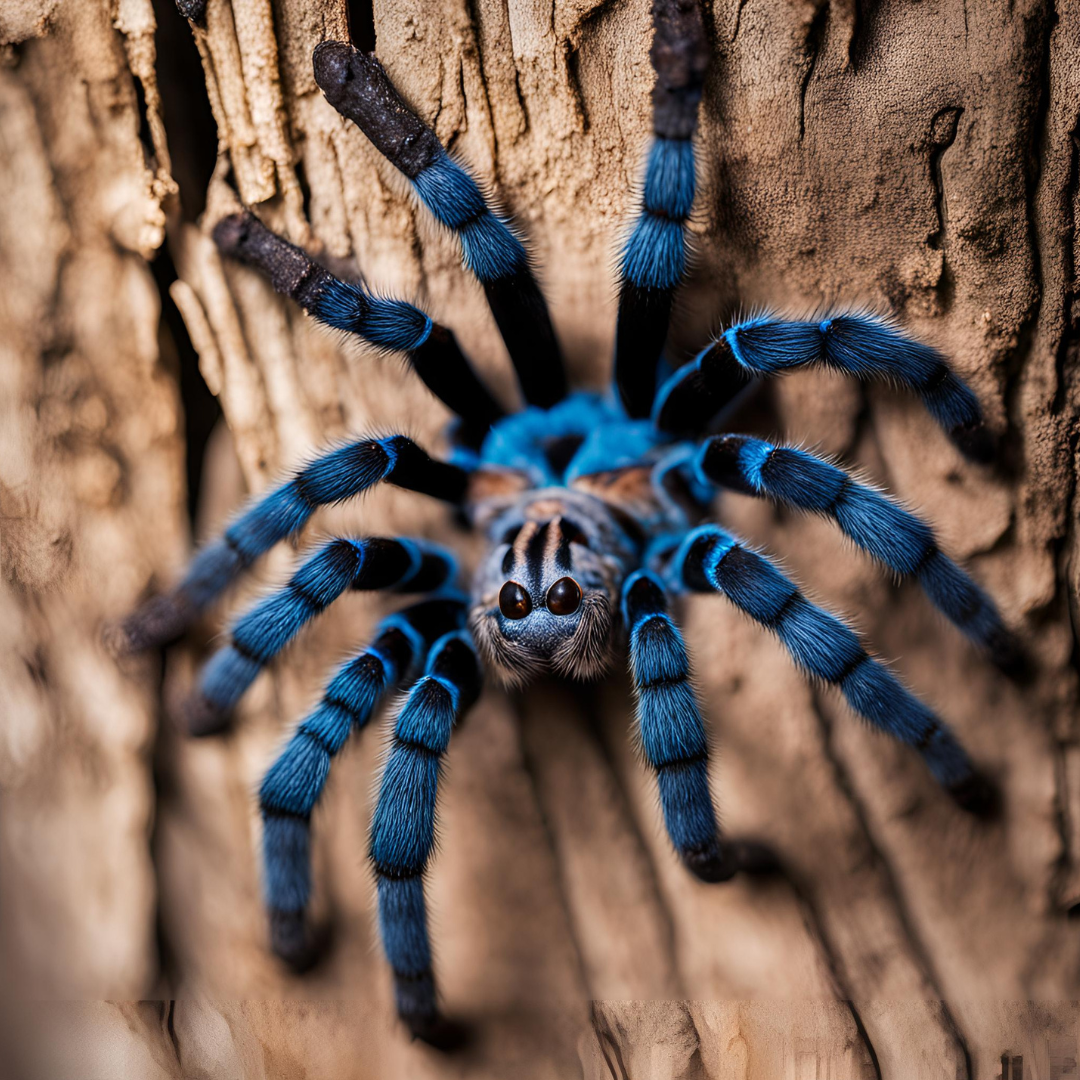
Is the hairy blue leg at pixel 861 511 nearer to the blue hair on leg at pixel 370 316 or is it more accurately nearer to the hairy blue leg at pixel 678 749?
the hairy blue leg at pixel 678 749

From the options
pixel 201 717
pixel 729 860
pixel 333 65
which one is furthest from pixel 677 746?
pixel 333 65

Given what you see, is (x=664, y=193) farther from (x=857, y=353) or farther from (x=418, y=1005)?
(x=418, y=1005)

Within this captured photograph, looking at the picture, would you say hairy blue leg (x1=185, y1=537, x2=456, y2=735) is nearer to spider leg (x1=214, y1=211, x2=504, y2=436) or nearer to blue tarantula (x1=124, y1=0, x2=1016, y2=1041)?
blue tarantula (x1=124, y1=0, x2=1016, y2=1041)

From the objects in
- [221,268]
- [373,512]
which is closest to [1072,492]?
[373,512]

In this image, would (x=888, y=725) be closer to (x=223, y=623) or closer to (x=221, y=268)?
(x=223, y=623)

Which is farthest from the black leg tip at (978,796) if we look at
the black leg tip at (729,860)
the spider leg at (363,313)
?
the spider leg at (363,313)

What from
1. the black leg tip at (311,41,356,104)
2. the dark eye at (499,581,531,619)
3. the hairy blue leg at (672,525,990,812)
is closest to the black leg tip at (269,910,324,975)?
the dark eye at (499,581,531,619)
